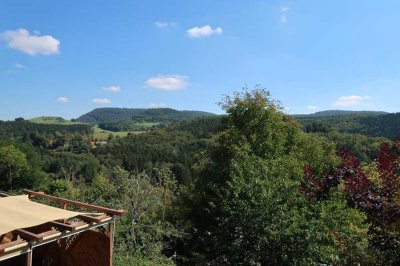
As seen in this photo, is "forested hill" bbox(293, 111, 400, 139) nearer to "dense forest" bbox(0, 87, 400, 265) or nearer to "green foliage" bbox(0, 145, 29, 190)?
"green foliage" bbox(0, 145, 29, 190)

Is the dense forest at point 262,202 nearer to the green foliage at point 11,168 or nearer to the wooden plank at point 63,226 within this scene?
the wooden plank at point 63,226

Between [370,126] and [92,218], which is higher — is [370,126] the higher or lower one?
the higher one

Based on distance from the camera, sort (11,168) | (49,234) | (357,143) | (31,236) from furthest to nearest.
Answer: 1. (357,143)
2. (11,168)
3. (49,234)
4. (31,236)

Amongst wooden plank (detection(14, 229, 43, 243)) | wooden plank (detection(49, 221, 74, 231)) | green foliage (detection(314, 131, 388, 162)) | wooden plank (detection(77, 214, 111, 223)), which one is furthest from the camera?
green foliage (detection(314, 131, 388, 162))

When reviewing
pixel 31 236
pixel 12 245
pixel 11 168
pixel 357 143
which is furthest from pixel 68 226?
pixel 357 143

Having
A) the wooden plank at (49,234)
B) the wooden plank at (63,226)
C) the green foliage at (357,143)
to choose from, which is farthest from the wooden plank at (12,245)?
the green foliage at (357,143)

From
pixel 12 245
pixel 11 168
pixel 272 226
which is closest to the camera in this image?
pixel 12 245

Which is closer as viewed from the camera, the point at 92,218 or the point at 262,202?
the point at 92,218

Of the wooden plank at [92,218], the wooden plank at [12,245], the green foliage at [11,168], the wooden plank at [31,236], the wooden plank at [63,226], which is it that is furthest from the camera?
the green foliage at [11,168]

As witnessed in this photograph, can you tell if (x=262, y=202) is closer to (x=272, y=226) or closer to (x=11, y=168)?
(x=272, y=226)

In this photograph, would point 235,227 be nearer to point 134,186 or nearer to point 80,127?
point 134,186

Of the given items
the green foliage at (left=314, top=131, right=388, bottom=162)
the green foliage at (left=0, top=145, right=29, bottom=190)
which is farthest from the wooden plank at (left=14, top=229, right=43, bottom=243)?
the green foliage at (left=314, top=131, right=388, bottom=162)

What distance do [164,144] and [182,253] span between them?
93.6m

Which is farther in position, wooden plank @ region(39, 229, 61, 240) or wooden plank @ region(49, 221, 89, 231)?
wooden plank @ region(49, 221, 89, 231)
